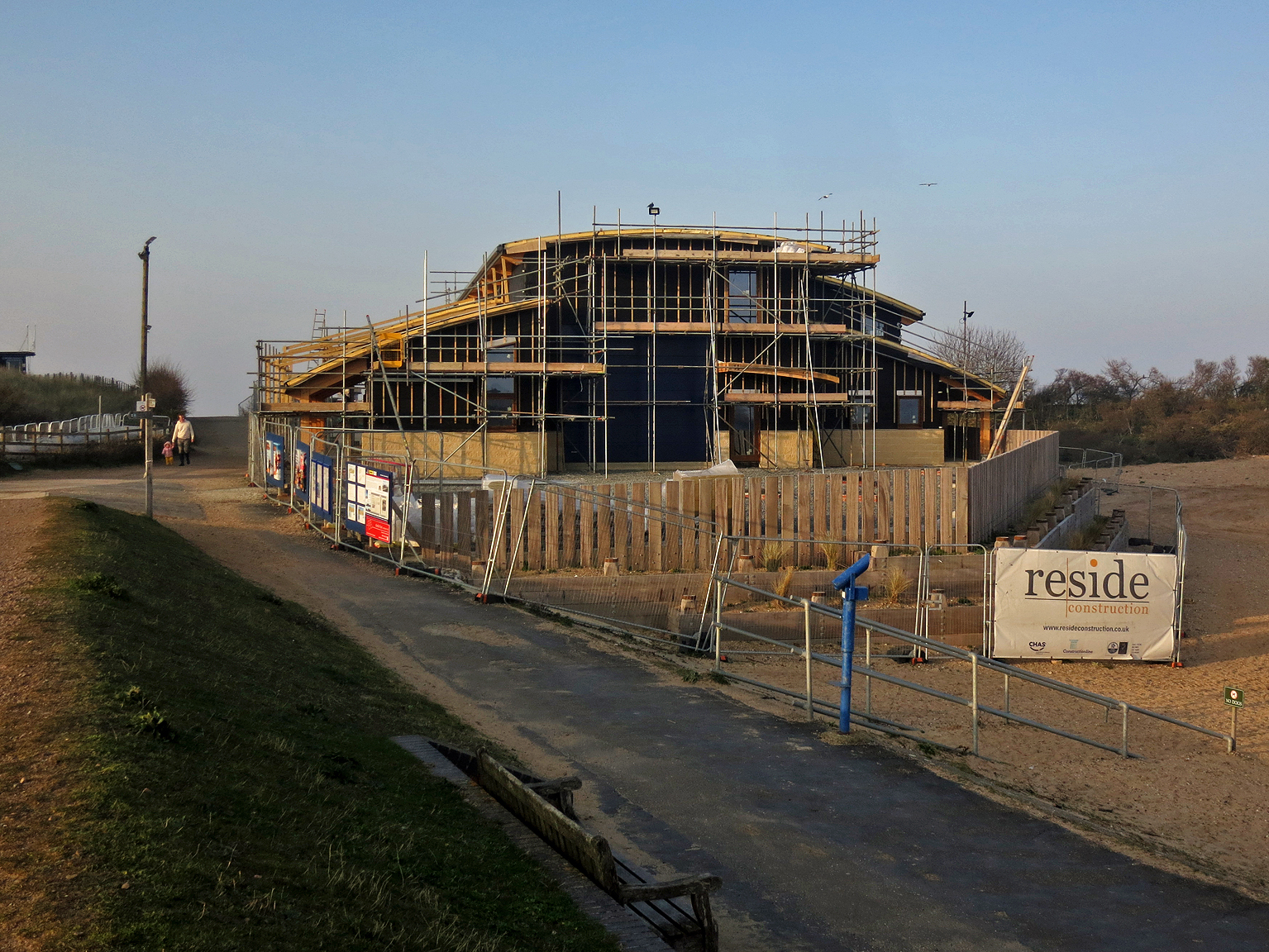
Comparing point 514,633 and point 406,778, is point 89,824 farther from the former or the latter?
point 514,633

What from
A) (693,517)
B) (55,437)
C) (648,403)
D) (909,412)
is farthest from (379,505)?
(909,412)

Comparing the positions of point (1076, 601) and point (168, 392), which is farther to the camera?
point (168, 392)

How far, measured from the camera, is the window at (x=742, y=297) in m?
37.6

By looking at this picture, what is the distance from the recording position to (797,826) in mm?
7688

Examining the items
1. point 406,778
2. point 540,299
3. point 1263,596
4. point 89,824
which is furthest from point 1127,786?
point 540,299

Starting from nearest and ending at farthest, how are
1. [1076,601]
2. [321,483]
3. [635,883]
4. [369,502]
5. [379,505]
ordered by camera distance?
[635,883] < [1076,601] < [379,505] < [369,502] < [321,483]

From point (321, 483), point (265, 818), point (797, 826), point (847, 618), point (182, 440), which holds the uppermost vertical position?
point (182, 440)

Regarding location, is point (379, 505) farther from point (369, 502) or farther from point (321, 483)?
point (321, 483)

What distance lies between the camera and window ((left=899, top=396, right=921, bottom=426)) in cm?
4072

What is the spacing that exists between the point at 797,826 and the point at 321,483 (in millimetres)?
17094

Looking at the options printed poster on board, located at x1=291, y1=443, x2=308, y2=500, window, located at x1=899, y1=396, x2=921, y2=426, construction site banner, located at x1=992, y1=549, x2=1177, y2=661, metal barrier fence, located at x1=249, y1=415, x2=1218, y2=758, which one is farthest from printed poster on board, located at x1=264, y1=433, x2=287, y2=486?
window, located at x1=899, y1=396, x2=921, y2=426

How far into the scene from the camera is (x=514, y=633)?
566 inches

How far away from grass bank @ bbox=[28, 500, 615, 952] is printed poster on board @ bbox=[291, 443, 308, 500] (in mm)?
14446

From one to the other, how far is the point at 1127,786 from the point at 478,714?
23.3 feet
